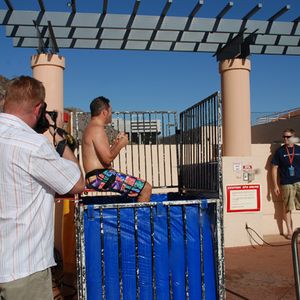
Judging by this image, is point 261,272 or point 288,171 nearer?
point 261,272

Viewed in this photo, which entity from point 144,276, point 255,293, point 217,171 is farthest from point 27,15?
point 255,293

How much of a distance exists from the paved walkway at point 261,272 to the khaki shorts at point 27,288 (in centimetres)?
301

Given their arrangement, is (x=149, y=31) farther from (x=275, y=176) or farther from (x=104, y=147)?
(x=104, y=147)

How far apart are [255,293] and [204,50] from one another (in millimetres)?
4668

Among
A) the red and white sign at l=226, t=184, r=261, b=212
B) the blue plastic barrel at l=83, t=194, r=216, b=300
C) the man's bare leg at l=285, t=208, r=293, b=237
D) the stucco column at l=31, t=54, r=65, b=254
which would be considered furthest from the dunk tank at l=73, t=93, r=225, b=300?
the man's bare leg at l=285, t=208, r=293, b=237

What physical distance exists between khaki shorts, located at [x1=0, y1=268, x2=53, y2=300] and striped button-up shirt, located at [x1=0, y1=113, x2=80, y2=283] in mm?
27

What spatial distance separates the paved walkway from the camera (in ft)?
15.9

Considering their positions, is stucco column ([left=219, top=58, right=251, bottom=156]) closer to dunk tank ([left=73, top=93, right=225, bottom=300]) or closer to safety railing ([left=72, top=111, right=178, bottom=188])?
safety railing ([left=72, top=111, right=178, bottom=188])

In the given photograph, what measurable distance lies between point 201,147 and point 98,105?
121 centimetres

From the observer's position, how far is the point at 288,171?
7477 millimetres

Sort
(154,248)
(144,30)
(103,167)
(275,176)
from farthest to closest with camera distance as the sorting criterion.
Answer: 1. (275,176)
2. (144,30)
3. (103,167)
4. (154,248)

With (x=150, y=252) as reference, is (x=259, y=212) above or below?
above

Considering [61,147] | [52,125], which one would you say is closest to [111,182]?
[52,125]

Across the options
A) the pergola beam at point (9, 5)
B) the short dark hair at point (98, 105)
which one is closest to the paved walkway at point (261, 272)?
the short dark hair at point (98, 105)
